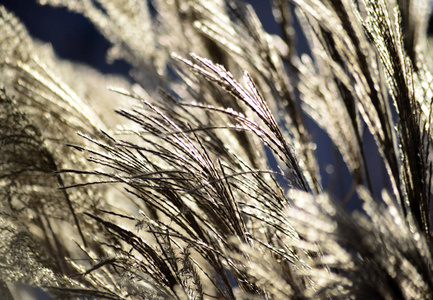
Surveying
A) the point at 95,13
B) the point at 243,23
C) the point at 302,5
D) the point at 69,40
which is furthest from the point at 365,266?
the point at 69,40

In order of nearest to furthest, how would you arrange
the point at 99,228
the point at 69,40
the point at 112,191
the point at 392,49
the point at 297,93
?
the point at 392,49 → the point at 99,228 → the point at 297,93 → the point at 112,191 → the point at 69,40

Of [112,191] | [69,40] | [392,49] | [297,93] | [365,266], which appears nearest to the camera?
[365,266]

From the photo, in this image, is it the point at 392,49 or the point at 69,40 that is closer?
the point at 392,49

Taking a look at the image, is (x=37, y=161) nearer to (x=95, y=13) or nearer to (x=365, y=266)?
(x=365, y=266)

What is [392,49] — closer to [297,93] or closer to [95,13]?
[297,93]

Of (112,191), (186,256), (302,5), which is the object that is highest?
(302,5)

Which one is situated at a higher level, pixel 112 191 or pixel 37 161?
pixel 112 191
